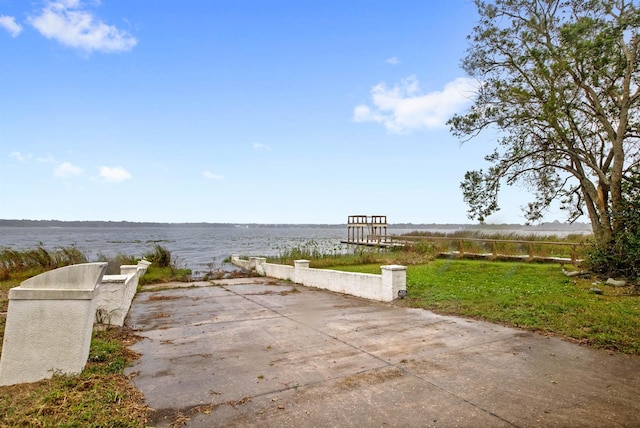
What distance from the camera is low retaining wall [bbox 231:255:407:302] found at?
8992mm

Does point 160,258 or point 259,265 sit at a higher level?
point 160,258

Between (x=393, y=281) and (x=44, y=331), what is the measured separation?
686 cm

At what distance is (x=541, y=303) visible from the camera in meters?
7.52

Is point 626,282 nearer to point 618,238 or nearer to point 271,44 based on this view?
point 618,238

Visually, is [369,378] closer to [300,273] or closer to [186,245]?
[300,273]

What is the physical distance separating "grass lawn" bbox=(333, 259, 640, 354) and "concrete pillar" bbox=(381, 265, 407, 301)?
37cm

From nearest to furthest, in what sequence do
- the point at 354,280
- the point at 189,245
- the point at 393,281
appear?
1. the point at 393,281
2. the point at 354,280
3. the point at 189,245

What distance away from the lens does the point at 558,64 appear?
11.0 meters

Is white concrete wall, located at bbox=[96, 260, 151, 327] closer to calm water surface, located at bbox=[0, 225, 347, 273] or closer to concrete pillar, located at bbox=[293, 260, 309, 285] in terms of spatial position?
concrete pillar, located at bbox=[293, 260, 309, 285]

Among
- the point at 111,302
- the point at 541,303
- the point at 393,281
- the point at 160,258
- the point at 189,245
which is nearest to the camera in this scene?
the point at 111,302

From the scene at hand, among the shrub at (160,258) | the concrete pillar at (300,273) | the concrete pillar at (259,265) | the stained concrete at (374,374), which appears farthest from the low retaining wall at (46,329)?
the shrub at (160,258)

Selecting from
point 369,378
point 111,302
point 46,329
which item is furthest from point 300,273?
point 46,329

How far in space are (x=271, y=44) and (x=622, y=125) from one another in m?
12.1

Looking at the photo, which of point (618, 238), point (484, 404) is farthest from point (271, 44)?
point (484, 404)
